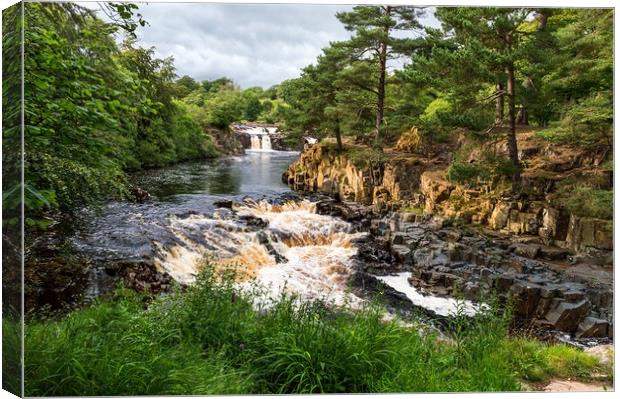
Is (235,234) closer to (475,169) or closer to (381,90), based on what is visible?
(381,90)

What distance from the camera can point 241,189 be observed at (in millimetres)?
4891

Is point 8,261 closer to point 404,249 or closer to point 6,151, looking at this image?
point 6,151

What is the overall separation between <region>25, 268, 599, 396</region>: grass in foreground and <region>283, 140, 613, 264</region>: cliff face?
1075mm

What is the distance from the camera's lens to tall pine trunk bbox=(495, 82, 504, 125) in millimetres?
3986

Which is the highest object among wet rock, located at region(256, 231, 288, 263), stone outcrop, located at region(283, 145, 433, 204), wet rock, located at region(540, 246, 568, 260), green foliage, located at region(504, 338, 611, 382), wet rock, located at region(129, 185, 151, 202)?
stone outcrop, located at region(283, 145, 433, 204)

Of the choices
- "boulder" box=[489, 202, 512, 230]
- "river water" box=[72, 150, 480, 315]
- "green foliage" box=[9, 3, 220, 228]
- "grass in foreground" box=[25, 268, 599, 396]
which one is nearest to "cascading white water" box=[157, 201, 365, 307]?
"river water" box=[72, 150, 480, 315]

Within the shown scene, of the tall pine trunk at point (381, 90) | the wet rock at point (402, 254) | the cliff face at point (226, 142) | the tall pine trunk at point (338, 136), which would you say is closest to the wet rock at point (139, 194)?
the cliff face at point (226, 142)

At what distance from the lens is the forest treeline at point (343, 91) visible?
9.31 feet

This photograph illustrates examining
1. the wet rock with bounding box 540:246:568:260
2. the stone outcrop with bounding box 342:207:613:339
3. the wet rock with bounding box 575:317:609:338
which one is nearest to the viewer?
the wet rock with bounding box 575:317:609:338

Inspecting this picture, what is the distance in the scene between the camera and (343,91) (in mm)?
4191

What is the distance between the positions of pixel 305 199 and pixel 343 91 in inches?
46.7

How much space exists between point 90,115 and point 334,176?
2379mm

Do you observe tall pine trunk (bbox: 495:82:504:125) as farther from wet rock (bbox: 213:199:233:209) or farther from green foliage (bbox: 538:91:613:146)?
wet rock (bbox: 213:199:233:209)

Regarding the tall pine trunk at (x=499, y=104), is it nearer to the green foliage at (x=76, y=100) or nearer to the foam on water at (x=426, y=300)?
the foam on water at (x=426, y=300)
